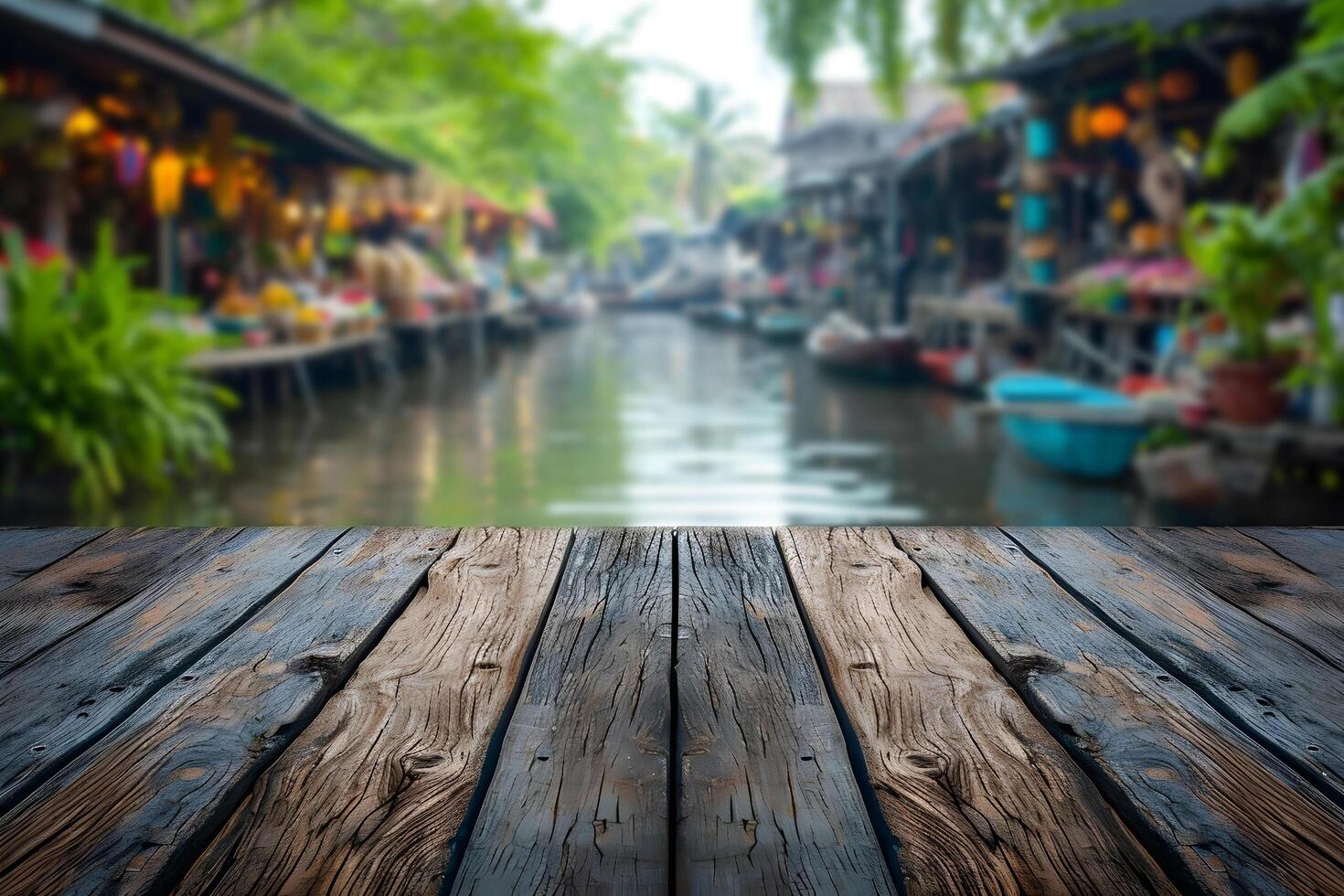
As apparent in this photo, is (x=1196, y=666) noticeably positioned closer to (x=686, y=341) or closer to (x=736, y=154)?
(x=686, y=341)

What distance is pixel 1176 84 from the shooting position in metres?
13.1

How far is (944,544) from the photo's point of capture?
2475 millimetres

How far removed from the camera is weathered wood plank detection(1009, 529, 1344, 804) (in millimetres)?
1569

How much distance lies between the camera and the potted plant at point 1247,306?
8.59 m

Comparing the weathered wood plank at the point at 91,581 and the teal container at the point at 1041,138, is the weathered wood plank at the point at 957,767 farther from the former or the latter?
the teal container at the point at 1041,138

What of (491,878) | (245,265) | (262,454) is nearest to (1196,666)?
(491,878)

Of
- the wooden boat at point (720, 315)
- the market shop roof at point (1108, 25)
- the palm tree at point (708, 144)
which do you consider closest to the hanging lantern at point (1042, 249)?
the market shop roof at point (1108, 25)

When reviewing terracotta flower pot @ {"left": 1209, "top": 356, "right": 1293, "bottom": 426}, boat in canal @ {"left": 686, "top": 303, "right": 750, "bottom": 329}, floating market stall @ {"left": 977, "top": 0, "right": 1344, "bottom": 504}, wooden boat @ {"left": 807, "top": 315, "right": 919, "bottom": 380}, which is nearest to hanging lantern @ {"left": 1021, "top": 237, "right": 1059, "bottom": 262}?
floating market stall @ {"left": 977, "top": 0, "right": 1344, "bottom": 504}

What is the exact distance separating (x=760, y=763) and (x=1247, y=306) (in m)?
8.32

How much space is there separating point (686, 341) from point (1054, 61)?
620 inches

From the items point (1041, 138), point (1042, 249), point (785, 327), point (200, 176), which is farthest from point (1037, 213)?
point (785, 327)

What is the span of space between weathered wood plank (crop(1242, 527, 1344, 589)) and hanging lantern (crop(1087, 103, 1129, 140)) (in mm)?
12270

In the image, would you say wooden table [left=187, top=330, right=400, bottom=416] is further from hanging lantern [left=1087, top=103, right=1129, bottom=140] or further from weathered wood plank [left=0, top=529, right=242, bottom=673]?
hanging lantern [left=1087, top=103, right=1129, bottom=140]

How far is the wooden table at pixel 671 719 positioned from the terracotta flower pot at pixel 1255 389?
6935mm
